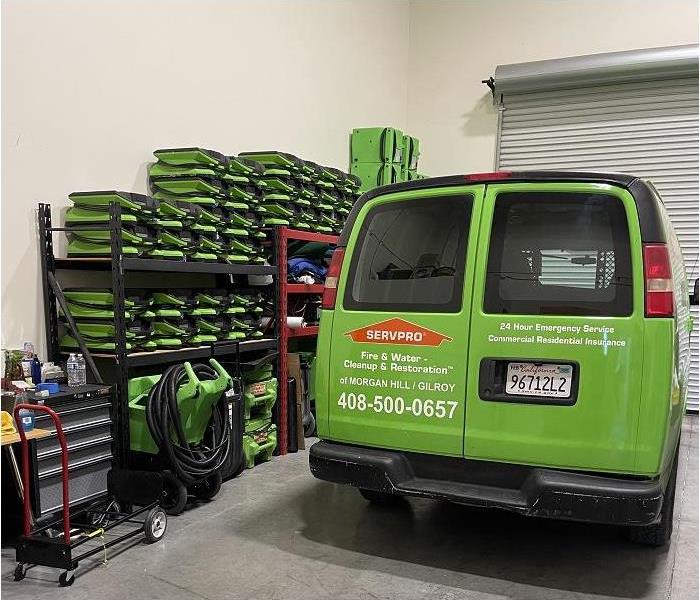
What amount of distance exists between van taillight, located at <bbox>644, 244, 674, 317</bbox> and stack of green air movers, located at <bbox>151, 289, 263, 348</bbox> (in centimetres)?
296

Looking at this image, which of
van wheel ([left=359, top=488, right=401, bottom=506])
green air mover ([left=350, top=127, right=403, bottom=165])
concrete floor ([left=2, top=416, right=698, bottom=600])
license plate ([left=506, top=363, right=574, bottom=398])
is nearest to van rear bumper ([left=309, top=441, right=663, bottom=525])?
license plate ([left=506, top=363, right=574, bottom=398])

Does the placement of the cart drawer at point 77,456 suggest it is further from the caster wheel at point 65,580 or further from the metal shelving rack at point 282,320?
the metal shelving rack at point 282,320

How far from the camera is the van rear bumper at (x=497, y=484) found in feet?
9.20

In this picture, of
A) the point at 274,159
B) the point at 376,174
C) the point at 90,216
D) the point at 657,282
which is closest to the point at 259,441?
the point at 90,216

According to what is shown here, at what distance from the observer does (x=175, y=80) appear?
5434 millimetres

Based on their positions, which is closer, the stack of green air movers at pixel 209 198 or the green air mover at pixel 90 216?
the green air mover at pixel 90 216

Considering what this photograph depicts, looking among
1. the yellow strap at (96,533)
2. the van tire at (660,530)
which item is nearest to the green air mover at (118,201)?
the yellow strap at (96,533)

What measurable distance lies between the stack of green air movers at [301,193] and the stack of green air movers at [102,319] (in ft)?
5.24

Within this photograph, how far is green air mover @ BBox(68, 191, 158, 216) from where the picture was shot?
4.23 metres

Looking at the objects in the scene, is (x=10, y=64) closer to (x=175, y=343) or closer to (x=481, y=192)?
(x=175, y=343)

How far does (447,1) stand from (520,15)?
1.01 m

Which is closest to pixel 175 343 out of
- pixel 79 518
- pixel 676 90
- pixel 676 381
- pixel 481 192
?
pixel 79 518

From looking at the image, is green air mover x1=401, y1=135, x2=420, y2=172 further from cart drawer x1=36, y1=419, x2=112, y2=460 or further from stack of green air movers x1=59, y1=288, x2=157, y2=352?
cart drawer x1=36, y1=419, x2=112, y2=460

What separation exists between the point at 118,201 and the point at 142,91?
4.42 ft
